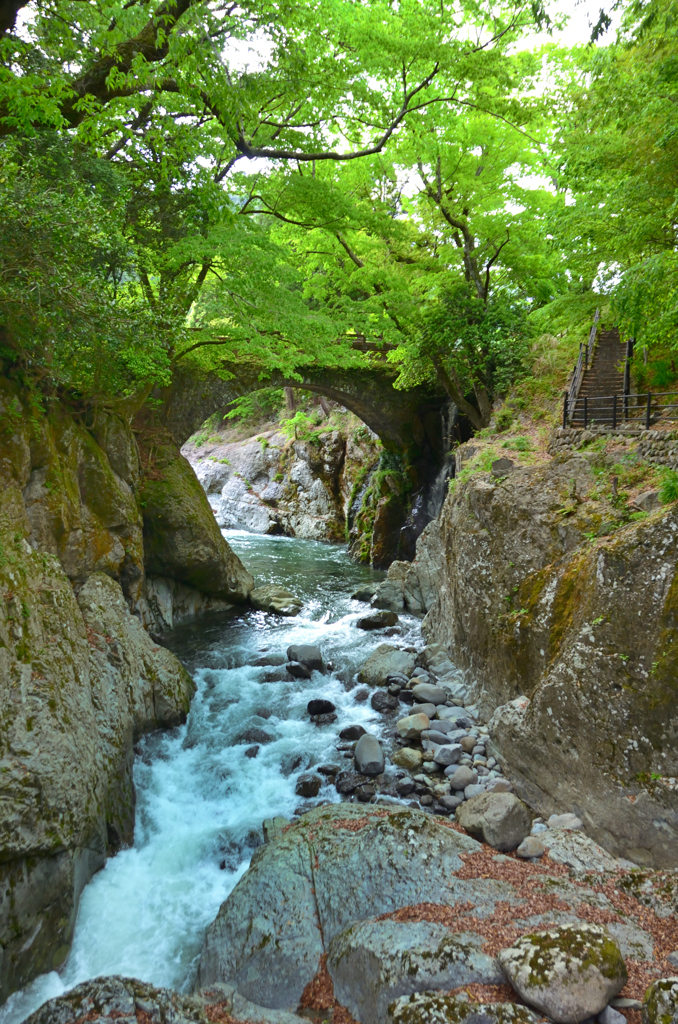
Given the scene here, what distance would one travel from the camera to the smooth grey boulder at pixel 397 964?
11.8 feet

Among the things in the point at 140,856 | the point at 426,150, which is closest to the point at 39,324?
the point at 140,856

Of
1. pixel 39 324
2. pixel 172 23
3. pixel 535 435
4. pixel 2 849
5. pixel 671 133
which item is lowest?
pixel 2 849

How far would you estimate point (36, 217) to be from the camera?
17.1 feet

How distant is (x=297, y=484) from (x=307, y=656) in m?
16.9

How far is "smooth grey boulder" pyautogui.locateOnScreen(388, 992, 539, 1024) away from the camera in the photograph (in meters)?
3.18

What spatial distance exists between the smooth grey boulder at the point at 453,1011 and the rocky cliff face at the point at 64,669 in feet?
10.2

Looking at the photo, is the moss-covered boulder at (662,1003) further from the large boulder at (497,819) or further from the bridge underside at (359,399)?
the bridge underside at (359,399)

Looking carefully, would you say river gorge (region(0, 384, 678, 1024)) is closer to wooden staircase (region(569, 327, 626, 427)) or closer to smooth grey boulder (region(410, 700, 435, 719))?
smooth grey boulder (region(410, 700, 435, 719))

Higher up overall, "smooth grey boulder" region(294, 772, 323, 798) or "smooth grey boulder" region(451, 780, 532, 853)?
"smooth grey boulder" region(451, 780, 532, 853)

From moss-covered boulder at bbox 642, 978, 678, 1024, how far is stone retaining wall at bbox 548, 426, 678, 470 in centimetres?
560

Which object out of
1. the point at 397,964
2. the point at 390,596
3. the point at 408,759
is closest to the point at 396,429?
the point at 390,596

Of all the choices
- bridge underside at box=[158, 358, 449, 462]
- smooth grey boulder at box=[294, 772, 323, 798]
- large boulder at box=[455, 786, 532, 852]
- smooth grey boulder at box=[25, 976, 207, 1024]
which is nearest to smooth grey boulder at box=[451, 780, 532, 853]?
large boulder at box=[455, 786, 532, 852]

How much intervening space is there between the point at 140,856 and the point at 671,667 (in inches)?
237

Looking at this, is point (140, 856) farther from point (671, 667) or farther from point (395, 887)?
point (671, 667)
